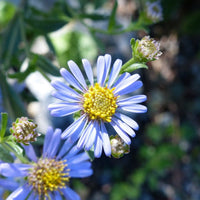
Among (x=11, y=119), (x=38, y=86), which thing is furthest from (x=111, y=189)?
(x=11, y=119)

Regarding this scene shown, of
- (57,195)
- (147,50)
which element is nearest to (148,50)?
(147,50)

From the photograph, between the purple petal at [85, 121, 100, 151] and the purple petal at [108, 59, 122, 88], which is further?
the purple petal at [108, 59, 122, 88]

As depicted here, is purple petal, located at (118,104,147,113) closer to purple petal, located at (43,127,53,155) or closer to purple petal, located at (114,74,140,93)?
purple petal, located at (114,74,140,93)

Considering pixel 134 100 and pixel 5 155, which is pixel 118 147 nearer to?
pixel 134 100

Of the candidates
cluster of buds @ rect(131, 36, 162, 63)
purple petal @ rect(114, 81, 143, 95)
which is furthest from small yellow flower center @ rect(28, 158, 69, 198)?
cluster of buds @ rect(131, 36, 162, 63)

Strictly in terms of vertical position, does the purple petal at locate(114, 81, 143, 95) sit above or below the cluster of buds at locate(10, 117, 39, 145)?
above

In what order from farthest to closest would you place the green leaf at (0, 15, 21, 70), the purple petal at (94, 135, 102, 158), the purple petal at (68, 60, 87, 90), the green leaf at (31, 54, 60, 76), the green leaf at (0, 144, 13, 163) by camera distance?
1. the green leaf at (0, 15, 21, 70)
2. the green leaf at (31, 54, 60, 76)
3. the green leaf at (0, 144, 13, 163)
4. the purple petal at (68, 60, 87, 90)
5. the purple petal at (94, 135, 102, 158)

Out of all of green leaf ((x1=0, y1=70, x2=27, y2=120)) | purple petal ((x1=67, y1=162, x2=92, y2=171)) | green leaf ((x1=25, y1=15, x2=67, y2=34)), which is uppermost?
green leaf ((x1=25, y1=15, x2=67, y2=34))

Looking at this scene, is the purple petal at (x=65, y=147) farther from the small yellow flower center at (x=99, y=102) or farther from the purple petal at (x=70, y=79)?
the purple petal at (x=70, y=79)
